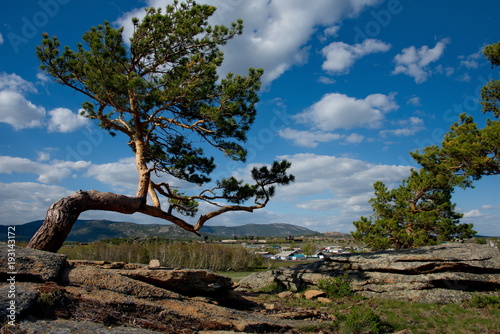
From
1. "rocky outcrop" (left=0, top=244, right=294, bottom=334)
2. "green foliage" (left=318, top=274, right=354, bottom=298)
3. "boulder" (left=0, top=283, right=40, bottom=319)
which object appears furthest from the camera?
"green foliage" (left=318, top=274, right=354, bottom=298)

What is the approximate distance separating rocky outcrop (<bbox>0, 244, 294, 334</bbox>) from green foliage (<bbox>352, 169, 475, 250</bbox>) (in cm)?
1920

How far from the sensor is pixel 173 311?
19.3 feet

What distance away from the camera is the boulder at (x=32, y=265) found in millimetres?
5498

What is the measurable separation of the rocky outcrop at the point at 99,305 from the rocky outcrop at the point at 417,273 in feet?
18.1

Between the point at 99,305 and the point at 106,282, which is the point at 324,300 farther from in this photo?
the point at 99,305

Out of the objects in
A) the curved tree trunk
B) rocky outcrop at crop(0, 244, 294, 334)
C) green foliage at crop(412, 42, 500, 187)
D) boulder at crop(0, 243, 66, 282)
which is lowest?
rocky outcrop at crop(0, 244, 294, 334)

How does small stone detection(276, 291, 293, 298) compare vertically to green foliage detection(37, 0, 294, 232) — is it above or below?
below

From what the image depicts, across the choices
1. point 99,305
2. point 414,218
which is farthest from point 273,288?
point 414,218

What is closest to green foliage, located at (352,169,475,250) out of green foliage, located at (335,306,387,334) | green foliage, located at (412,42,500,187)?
green foliage, located at (412,42,500,187)

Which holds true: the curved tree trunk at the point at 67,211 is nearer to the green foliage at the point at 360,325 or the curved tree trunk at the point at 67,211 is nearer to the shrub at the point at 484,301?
the green foliage at the point at 360,325

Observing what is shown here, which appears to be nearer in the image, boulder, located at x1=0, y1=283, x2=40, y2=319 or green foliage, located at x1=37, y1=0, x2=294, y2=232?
boulder, located at x1=0, y1=283, x2=40, y2=319

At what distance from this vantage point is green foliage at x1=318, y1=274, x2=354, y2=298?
1113 cm

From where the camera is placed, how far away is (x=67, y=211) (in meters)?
7.70

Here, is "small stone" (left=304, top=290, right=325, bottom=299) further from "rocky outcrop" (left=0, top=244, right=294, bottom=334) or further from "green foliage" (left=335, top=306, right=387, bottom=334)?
"rocky outcrop" (left=0, top=244, right=294, bottom=334)
